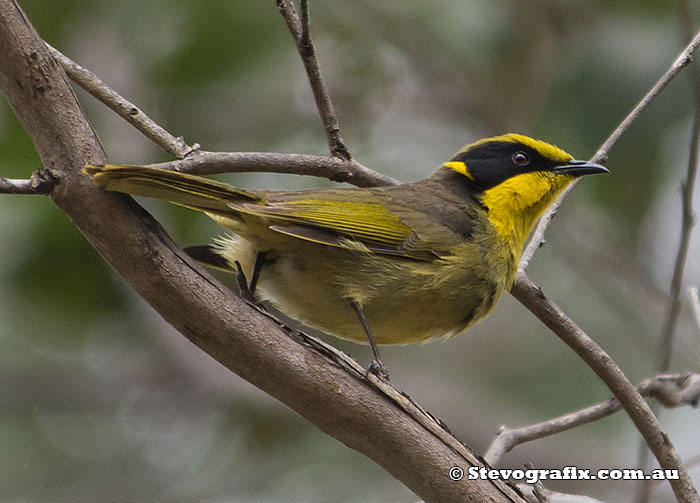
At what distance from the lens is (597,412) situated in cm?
341

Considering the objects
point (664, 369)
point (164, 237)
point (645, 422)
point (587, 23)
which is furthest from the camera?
point (587, 23)

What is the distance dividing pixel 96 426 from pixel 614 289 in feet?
14.5

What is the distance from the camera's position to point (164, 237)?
2609 millimetres

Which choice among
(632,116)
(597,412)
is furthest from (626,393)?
(632,116)

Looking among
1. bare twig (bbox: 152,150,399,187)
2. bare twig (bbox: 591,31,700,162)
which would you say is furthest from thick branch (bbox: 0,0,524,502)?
bare twig (bbox: 591,31,700,162)

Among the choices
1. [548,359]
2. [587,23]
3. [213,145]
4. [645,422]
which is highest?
[587,23]

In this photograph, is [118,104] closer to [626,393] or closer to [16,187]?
[16,187]

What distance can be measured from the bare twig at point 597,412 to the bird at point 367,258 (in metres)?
0.53

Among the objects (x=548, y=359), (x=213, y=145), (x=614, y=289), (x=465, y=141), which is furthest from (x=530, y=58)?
(x=548, y=359)

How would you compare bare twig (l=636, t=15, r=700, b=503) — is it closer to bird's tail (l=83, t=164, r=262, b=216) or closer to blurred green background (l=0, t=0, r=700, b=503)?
bird's tail (l=83, t=164, r=262, b=216)

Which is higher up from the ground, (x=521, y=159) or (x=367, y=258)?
(x=521, y=159)

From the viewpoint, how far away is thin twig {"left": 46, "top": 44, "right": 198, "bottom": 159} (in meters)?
3.02

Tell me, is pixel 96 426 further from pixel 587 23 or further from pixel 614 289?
pixel 587 23

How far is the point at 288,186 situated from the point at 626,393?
3743mm
